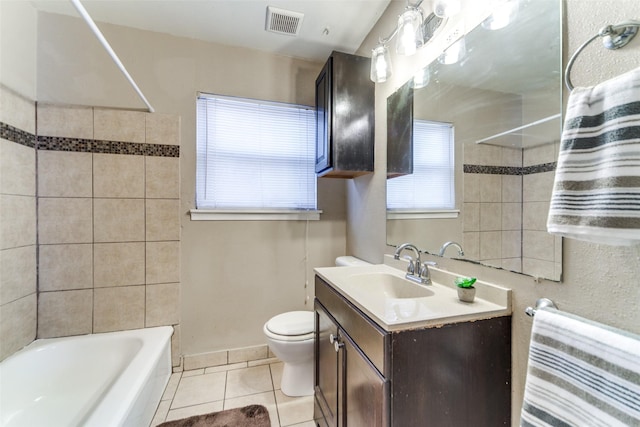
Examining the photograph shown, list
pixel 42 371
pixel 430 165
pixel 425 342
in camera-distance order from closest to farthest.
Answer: pixel 425 342, pixel 430 165, pixel 42 371

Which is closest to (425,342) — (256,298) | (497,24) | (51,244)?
(497,24)

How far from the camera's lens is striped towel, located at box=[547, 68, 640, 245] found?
1.60 ft

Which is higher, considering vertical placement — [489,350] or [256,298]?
[489,350]

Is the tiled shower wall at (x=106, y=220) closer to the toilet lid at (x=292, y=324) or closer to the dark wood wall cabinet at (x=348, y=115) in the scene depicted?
the toilet lid at (x=292, y=324)

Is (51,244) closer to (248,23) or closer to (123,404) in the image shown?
(123,404)

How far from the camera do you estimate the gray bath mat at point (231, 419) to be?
4.61 ft

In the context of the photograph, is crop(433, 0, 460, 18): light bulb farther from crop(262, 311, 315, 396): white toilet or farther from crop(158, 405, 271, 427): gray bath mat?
crop(158, 405, 271, 427): gray bath mat

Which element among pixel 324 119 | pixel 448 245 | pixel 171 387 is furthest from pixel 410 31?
pixel 171 387

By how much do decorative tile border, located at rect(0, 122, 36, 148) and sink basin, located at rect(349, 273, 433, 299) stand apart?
2.09 m

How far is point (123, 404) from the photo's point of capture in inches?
40.5

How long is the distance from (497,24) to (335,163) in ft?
3.33

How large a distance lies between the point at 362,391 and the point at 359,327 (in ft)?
0.71

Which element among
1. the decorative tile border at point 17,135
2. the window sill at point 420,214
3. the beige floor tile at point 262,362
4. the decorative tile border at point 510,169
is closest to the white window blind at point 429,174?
the window sill at point 420,214

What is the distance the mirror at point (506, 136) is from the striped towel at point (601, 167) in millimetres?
226
